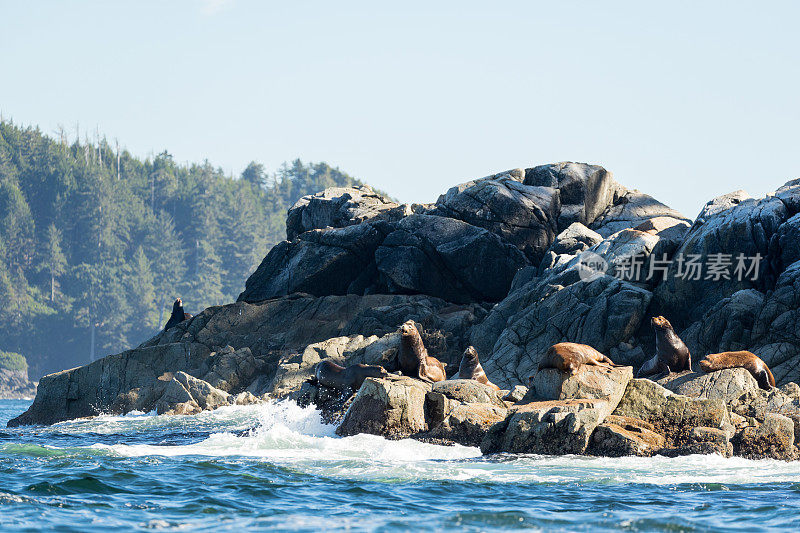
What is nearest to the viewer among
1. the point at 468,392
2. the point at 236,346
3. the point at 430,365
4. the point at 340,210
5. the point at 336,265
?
the point at 468,392

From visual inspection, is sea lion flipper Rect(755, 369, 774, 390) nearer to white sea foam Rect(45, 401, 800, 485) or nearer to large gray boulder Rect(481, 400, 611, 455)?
white sea foam Rect(45, 401, 800, 485)

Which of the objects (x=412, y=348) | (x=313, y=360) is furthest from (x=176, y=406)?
(x=412, y=348)

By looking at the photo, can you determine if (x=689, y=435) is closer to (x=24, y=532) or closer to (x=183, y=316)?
(x=24, y=532)

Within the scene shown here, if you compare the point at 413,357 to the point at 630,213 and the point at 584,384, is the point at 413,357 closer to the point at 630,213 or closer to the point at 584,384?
the point at 584,384

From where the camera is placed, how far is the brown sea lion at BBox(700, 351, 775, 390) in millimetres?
16609

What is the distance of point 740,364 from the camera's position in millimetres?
16703

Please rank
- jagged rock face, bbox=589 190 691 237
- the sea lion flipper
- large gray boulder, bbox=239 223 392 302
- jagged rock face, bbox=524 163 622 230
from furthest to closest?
jagged rock face, bbox=524 163 622 230 → large gray boulder, bbox=239 223 392 302 → jagged rock face, bbox=589 190 691 237 → the sea lion flipper

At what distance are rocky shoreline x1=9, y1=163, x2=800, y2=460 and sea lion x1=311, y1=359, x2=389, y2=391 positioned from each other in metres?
0.17

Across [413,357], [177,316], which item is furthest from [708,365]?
[177,316]

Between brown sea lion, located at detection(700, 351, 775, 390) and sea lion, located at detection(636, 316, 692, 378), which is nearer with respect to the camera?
brown sea lion, located at detection(700, 351, 775, 390)

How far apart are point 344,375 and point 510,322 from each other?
34.0 feet

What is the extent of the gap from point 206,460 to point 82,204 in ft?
320

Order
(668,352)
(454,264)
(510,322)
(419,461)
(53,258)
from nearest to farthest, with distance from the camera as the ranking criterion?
(419,461)
(668,352)
(510,322)
(454,264)
(53,258)

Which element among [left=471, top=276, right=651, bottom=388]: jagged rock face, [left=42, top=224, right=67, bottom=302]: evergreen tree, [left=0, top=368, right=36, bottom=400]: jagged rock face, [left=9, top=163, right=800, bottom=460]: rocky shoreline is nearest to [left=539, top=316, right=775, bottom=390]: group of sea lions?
[left=9, top=163, right=800, bottom=460]: rocky shoreline
